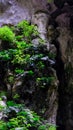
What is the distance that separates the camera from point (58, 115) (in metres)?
6.71

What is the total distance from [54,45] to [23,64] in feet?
4.72

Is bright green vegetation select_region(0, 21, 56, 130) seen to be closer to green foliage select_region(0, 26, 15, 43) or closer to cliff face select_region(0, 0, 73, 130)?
green foliage select_region(0, 26, 15, 43)

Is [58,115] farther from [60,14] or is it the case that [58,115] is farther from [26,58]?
[60,14]

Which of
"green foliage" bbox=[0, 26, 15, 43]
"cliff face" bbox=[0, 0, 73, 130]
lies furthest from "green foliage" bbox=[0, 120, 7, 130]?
"green foliage" bbox=[0, 26, 15, 43]

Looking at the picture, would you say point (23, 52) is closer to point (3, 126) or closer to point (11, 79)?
point (11, 79)

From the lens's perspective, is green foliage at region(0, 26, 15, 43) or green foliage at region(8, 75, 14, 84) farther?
green foliage at region(0, 26, 15, 43)

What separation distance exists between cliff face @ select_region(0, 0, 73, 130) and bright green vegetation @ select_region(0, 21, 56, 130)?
16 cm

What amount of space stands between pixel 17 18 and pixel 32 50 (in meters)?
2.12

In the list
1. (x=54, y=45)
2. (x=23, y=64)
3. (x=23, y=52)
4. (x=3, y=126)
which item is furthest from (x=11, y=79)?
(x=54, y=45)

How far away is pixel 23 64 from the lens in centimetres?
Answer: 641

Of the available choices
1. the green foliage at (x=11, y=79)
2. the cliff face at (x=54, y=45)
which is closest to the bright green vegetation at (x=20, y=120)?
the cliff face at (x=54, y=45)

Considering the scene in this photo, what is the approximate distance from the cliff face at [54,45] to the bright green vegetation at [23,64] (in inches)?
6.3

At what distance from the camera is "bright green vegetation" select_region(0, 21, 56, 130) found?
16.8ft

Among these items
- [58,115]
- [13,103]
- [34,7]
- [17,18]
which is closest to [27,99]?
[13,103]
